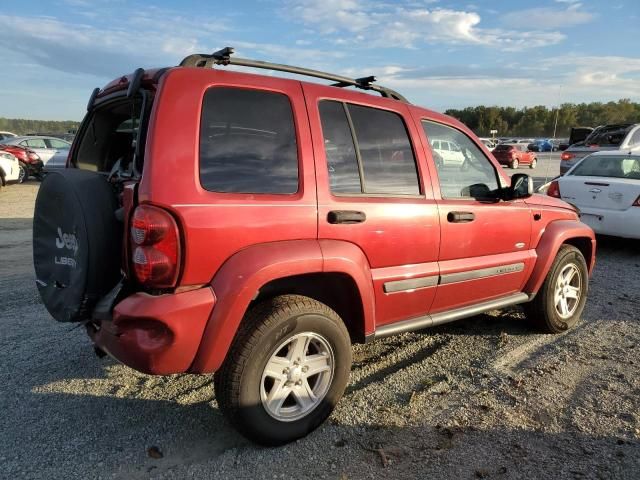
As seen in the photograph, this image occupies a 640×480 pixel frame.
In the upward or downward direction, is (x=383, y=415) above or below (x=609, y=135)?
below

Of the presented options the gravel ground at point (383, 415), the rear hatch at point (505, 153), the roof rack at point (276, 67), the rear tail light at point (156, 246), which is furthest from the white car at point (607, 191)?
the rear hatch at point (505, 153)

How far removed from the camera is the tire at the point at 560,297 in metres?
4.30

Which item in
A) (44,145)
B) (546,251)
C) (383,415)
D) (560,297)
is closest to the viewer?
(383,415)

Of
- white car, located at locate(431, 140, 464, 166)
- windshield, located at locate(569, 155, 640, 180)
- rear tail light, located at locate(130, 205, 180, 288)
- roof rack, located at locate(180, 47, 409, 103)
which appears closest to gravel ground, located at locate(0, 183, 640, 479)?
rear tail light, located at locate(130, 205, 180, 288)

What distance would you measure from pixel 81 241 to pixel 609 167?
7993 millimetres

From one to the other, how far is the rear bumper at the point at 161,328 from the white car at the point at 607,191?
22.0 ft

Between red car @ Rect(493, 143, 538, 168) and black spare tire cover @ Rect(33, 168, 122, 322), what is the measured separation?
29.1m

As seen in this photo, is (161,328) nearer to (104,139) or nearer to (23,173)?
(104,139)

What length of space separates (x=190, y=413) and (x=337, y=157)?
1774 millimetres

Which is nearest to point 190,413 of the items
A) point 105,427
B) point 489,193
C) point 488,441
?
point 105,427

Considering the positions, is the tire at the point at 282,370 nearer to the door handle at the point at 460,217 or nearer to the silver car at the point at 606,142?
the door handle at the point at 460,217

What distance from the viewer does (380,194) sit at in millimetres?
3100

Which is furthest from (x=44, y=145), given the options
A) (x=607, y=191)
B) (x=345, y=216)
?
(x=345, y=216)

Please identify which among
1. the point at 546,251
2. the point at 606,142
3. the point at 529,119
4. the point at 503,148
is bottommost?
the point at 546,251
